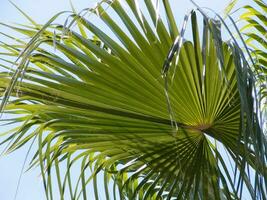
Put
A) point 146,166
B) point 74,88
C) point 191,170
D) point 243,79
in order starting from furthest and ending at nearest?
point 146,166, point 191,170, point 74,88, point 243,79

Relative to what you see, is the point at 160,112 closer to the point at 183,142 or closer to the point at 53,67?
the point at 183,142

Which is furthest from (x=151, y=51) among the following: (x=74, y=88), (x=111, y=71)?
(x=74, y=88)

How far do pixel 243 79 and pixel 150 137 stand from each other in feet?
2.35

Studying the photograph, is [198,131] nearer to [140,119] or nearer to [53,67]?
[140,119]

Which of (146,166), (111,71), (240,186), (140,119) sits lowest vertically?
(240,186)

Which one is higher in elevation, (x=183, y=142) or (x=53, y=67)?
(x=53, y=67)

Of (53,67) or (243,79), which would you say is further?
(53,67)

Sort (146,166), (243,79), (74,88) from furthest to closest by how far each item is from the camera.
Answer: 1. (146,166)
2. (74,88)
3. (243,79)

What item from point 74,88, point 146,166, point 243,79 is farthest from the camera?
point 146,166

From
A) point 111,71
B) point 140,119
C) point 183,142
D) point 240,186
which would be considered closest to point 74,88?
point 111,71

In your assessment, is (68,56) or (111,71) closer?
(111,71)

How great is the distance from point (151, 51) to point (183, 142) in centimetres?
44

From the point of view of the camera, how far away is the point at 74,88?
2314mm

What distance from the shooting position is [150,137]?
2555mm
